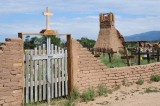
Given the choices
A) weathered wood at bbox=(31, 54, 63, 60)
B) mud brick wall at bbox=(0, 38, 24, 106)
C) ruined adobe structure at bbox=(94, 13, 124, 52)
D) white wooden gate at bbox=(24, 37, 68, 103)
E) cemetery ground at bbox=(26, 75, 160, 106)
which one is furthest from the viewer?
ruined adobe structure at bbox=(94, 13, 124, 52)

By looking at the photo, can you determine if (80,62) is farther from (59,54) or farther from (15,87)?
(15,87)

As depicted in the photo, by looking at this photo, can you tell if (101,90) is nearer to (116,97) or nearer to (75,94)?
(116,97)

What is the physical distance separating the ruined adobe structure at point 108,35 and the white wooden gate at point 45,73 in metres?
27.3

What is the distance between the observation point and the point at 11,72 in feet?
29.4

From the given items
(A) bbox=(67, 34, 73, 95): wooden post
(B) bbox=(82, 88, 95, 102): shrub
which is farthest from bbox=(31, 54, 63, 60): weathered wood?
(B) bbox=(82, 88, 95, 102): shrub

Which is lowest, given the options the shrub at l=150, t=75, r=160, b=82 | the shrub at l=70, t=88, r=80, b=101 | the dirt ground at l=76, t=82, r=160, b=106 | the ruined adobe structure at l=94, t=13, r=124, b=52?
the dirt ground at l=76, t=82, r=160, b=106

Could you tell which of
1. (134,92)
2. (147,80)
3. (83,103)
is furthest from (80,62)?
(147,80)

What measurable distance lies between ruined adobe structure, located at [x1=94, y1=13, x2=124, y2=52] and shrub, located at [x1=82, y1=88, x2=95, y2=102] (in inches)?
1048

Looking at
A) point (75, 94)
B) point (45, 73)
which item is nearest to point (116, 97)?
point (75, 94)

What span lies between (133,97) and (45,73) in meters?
3.14

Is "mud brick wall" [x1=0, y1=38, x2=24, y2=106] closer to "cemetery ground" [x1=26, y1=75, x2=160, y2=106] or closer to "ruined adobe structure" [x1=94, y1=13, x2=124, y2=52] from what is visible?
"cemetery ground" [x1=26, y1=75, x2=160, y2=106]

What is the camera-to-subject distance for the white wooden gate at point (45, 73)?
9508 mm

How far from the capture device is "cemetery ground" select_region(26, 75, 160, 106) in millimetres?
10156

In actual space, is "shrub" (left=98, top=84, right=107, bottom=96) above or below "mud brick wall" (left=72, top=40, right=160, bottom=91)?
below
